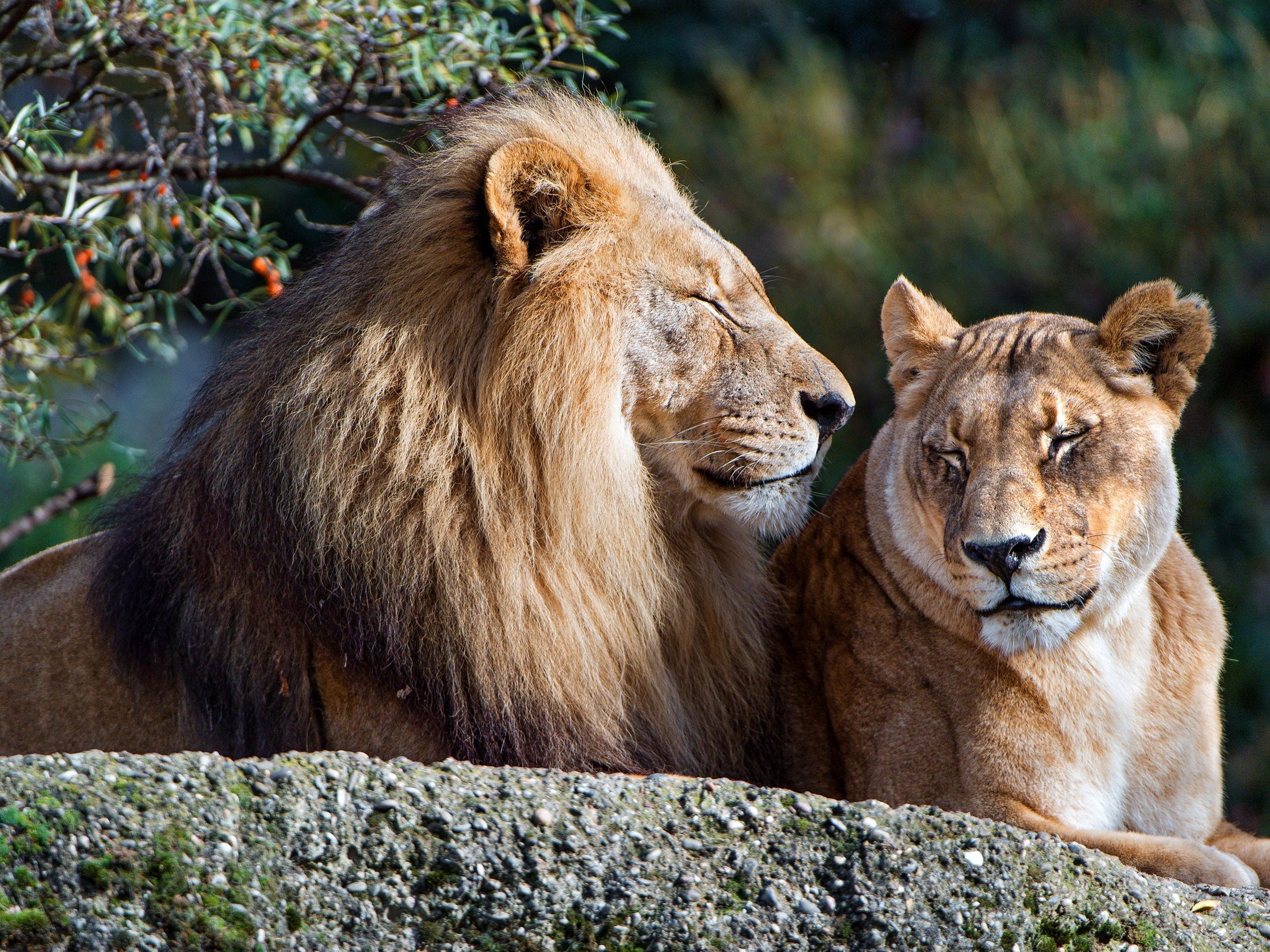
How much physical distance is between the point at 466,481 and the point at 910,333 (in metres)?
1.22

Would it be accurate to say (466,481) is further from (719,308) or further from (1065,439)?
(1065,439)

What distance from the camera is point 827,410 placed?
10.1ft

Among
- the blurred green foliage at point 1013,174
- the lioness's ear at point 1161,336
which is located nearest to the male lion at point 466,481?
the lioness's ear at point 1161,336

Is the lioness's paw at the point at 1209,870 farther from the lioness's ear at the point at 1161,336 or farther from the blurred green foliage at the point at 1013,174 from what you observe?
the blurred green foliage at the point at 1013,174

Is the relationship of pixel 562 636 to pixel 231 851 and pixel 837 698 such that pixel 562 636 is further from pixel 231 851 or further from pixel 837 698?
pixel 231 851

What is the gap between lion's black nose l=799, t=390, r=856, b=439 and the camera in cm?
305

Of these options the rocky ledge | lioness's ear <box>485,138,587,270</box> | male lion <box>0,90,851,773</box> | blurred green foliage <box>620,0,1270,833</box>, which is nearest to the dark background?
blurred green foliage <box>620,0,1270,833</box>

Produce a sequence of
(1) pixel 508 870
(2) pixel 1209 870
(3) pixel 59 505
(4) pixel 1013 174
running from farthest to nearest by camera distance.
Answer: (4) pixel 1013 174 < (3) pixel 59 505 < (2) pixel 1209 870 < (1) pixel 508 870

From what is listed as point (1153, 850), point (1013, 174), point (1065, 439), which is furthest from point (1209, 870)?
point (1013, 174)

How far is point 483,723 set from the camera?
2953 millimetres

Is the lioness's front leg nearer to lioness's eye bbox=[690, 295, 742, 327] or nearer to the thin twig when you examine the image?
lioness's eye bbox=[690, 295, 742, 327]

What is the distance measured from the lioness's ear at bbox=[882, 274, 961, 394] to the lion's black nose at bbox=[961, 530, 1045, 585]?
2.35 ft

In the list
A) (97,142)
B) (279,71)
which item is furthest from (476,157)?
(97,142)

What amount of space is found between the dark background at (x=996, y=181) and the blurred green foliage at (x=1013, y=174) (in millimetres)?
15
